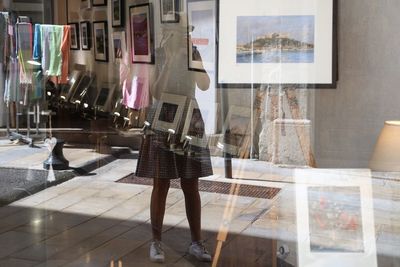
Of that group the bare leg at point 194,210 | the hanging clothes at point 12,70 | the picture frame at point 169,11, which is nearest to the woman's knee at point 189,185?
the bare leg at point 194,210

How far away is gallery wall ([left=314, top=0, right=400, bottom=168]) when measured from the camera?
1680mm

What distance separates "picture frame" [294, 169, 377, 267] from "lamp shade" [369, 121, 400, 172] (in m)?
0.09

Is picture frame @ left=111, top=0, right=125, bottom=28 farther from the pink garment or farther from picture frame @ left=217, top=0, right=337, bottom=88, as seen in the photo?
picture frame @ left=217, top=0, right=337, bottom=88

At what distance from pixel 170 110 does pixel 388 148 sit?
73 cm

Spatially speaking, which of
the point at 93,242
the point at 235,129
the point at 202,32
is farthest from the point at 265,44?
the point at 93,242

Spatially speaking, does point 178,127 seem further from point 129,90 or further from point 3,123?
point 3,123

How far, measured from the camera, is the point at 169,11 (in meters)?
1.91

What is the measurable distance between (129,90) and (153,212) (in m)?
0.47

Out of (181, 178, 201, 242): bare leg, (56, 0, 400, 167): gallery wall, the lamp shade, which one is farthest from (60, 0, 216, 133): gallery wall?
the lamp shade

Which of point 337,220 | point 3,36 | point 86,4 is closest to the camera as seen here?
point 337,220

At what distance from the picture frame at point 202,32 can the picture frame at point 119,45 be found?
0.27 metres

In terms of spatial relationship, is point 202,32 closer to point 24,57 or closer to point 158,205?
point 158,205

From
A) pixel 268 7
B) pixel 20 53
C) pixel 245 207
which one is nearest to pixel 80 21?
pixel 20 53

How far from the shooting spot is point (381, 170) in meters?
1.76
